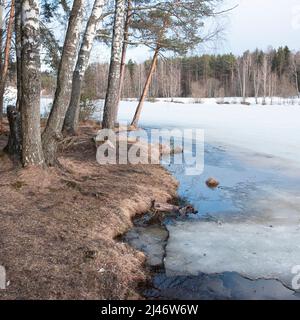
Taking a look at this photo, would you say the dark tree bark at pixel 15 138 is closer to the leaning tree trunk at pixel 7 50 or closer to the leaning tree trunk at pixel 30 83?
the leaning tree trunk at pixel 30 83

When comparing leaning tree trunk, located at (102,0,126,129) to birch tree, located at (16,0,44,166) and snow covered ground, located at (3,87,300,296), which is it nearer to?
snow covered ground, located at (3,87,300,296)

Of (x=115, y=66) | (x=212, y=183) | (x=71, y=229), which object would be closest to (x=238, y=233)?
(x=71, y=229)

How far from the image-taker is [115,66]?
1203cm

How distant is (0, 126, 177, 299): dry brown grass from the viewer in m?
4.36

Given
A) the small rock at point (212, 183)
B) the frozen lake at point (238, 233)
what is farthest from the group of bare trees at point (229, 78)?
the small rock at point (212, 183)

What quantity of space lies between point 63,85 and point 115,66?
4.13m

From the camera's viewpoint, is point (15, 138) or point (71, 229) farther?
point (15, 138)

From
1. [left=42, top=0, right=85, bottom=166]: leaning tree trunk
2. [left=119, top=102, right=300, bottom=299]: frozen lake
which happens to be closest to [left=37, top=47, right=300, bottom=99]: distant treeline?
[left=119, top=102, right=300, bottom=299]: frozen lake

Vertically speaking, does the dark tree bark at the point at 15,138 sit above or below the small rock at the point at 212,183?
above

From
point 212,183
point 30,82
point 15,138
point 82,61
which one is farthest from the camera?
point 82,61

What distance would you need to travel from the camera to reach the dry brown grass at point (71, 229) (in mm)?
4355

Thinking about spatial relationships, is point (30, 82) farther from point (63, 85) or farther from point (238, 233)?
point (238, 233)

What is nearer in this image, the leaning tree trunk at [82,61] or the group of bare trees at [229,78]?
the leaning tree trunk at [82,61]

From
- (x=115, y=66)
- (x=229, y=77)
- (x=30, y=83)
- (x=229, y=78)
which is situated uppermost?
(x=229, y=77)
